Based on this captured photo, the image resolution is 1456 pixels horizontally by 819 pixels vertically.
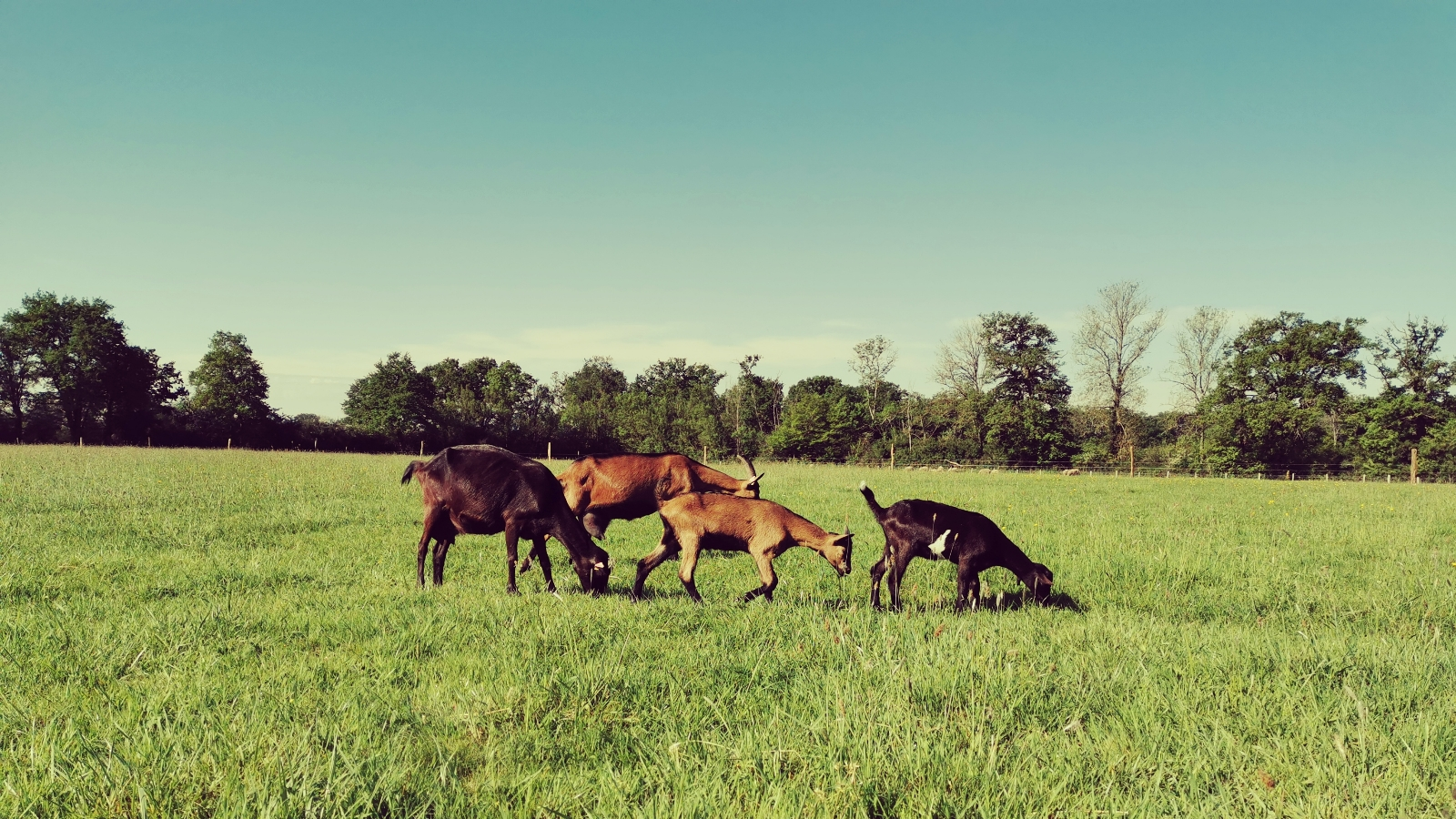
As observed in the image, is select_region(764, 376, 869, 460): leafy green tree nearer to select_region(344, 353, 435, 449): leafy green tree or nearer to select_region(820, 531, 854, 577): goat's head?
select_region(344, 353, 435, 449): leafy green tree

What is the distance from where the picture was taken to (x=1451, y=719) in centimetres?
363

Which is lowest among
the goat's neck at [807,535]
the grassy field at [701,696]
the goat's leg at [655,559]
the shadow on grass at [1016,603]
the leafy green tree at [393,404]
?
the shadow on grass at [1016,603]

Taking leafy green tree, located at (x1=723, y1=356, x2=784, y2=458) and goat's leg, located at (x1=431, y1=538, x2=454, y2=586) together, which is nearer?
goat's leg, located at (x1=431, y1=538, x2=454, y2=586)

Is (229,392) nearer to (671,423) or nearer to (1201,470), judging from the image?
(671,423)

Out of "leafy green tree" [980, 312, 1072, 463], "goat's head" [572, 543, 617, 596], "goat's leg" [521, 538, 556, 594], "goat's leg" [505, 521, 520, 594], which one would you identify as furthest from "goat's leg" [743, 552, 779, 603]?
"leafy green tree" [980, 312, 1072, 463]

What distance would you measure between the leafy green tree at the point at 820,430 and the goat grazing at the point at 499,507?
62960mm

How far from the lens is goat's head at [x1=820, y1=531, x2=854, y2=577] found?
7.35 metres

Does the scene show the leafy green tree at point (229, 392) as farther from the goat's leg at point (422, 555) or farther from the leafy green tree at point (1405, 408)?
the leafy green tree at point (1405, 408)

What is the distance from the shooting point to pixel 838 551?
7.39 metres

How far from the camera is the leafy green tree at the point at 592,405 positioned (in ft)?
262

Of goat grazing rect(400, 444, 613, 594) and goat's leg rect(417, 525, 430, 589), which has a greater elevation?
goat grazing rect(400, 444, 613, 594)

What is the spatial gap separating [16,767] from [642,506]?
673 centimetres

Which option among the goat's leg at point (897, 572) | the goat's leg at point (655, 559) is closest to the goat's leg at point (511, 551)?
the goat's leg at point (655, 559)

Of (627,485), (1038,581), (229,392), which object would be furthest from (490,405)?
(1038,581)
